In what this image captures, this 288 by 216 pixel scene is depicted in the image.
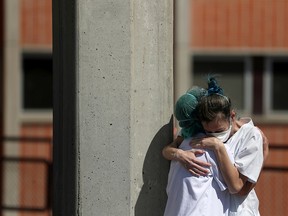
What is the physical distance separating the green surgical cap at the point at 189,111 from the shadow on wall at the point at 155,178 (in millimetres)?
375

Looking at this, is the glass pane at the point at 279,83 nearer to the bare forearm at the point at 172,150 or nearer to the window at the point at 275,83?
the window at the point at 275,83

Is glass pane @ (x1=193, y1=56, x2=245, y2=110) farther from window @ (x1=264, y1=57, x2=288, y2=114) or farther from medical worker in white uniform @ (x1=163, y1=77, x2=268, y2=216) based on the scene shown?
medical worker in white uniform @ (x1=163, y1=77, x2=268, y2=216)

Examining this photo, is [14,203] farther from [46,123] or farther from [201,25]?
[201,25]

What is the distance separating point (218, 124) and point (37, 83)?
26.9ft

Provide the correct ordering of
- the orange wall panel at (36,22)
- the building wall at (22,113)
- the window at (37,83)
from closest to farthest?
the building wall at (22,113)
the orange wall panel at (36,22)
the window at (37,83)

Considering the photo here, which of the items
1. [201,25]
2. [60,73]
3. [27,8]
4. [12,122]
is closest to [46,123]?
[12,122]

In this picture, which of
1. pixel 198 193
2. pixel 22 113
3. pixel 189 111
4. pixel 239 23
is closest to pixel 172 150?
pixel 189 111

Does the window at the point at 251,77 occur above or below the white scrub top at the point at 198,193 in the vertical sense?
above

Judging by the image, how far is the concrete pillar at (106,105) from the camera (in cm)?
561

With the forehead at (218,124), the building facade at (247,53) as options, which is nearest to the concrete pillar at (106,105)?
the forehead at (218,124)

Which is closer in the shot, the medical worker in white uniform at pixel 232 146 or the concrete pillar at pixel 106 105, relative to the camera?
the medical worker in white uniform at pixel 232 146

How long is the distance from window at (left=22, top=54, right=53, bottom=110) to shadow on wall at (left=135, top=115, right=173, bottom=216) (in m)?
7.50

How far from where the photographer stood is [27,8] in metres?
13.0

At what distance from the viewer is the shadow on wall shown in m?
5.73
